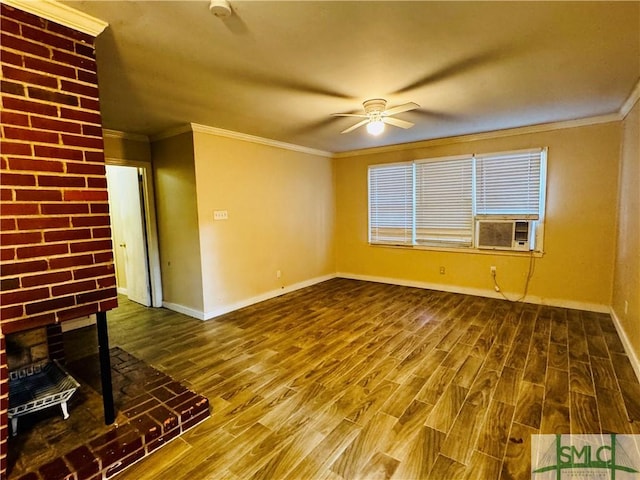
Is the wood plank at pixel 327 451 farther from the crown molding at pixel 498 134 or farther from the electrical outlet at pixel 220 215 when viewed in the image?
the crown molding at pixel 498 134

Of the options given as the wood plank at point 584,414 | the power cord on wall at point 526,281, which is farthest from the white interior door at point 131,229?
the power cord on wall at point 526,281

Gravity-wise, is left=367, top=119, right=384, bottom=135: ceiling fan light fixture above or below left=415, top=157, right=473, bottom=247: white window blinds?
above

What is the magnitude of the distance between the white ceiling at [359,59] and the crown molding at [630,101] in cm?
7

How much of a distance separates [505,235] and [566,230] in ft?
2.26

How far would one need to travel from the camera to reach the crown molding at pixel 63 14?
4.99 feet

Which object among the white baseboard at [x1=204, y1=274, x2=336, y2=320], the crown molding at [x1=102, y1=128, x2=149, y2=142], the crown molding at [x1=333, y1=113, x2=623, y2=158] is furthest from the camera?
the white baseboard at [x1=204, y1=274, x2=336, y2=320]

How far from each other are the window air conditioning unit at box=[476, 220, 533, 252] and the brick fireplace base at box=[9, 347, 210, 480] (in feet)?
13.9

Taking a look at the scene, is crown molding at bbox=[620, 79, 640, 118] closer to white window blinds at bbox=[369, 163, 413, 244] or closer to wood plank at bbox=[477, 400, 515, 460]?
white window blinds at bbox=[369, 163, 413, 244]

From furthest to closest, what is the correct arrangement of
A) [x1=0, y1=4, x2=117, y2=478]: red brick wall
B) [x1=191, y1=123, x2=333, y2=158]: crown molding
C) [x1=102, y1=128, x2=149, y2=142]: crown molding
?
[x1=102, y1=128, x2=149, y2=142]: crown molding, [x1=191, y1=123, x2=333, y2=158]: crown molding, [x1=0, y1=4, x2=117, y2=478]: red brick wall

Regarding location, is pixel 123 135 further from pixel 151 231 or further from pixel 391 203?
pixel 391 203

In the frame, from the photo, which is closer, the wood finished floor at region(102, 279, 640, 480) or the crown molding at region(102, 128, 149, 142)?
the wood finished floor at region(102, 279, 640, 480)

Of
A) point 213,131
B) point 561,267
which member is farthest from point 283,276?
point 561,267

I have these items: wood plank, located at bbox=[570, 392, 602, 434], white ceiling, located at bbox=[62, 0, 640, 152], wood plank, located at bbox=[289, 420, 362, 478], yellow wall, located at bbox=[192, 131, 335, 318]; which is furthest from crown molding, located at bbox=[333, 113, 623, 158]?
wood plank, located at bbox=[289, 420, 362, 478]

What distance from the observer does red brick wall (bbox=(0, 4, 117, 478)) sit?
4.84 feet
